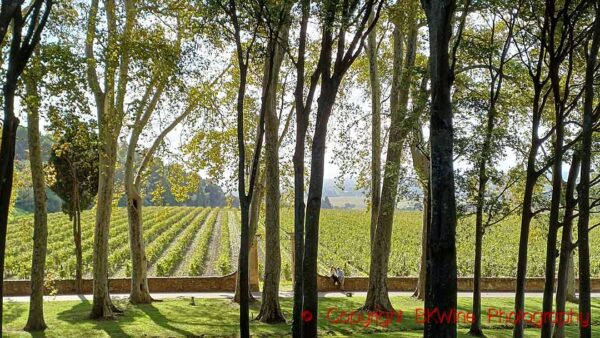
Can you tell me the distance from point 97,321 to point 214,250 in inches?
860

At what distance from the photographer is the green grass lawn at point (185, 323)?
13.1m

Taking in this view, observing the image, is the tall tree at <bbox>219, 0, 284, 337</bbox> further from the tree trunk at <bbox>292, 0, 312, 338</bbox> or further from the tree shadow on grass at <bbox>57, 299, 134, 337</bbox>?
the tree shadow on grass at <bbox>57, 299, 134, 337</bbox>

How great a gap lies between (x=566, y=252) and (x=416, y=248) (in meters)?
30.0

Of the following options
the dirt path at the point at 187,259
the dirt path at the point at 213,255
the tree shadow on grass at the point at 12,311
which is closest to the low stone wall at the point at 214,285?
the tree shadow on grass at the point at 12,311

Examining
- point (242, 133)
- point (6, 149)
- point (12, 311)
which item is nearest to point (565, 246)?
point (242, 133)

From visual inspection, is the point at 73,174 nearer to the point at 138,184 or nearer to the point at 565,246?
the point at 138,184

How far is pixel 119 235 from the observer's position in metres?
40.4

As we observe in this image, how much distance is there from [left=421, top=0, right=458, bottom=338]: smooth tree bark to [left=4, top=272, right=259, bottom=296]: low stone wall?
15.8 meters

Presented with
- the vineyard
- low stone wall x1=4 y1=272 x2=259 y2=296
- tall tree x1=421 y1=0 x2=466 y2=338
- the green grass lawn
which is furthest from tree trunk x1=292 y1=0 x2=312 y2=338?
low stone wall x1=4 y1=272 x2=259 y2=296

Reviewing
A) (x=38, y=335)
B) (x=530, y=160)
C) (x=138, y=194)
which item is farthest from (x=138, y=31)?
(x=530, y=160)

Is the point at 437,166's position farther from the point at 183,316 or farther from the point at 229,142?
the point at 229,142

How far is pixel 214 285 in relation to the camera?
22.4 m

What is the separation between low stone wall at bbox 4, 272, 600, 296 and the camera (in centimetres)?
2034

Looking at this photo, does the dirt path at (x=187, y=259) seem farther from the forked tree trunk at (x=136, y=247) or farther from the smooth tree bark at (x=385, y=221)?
the smooth tree bark at (x=385, y=221)
